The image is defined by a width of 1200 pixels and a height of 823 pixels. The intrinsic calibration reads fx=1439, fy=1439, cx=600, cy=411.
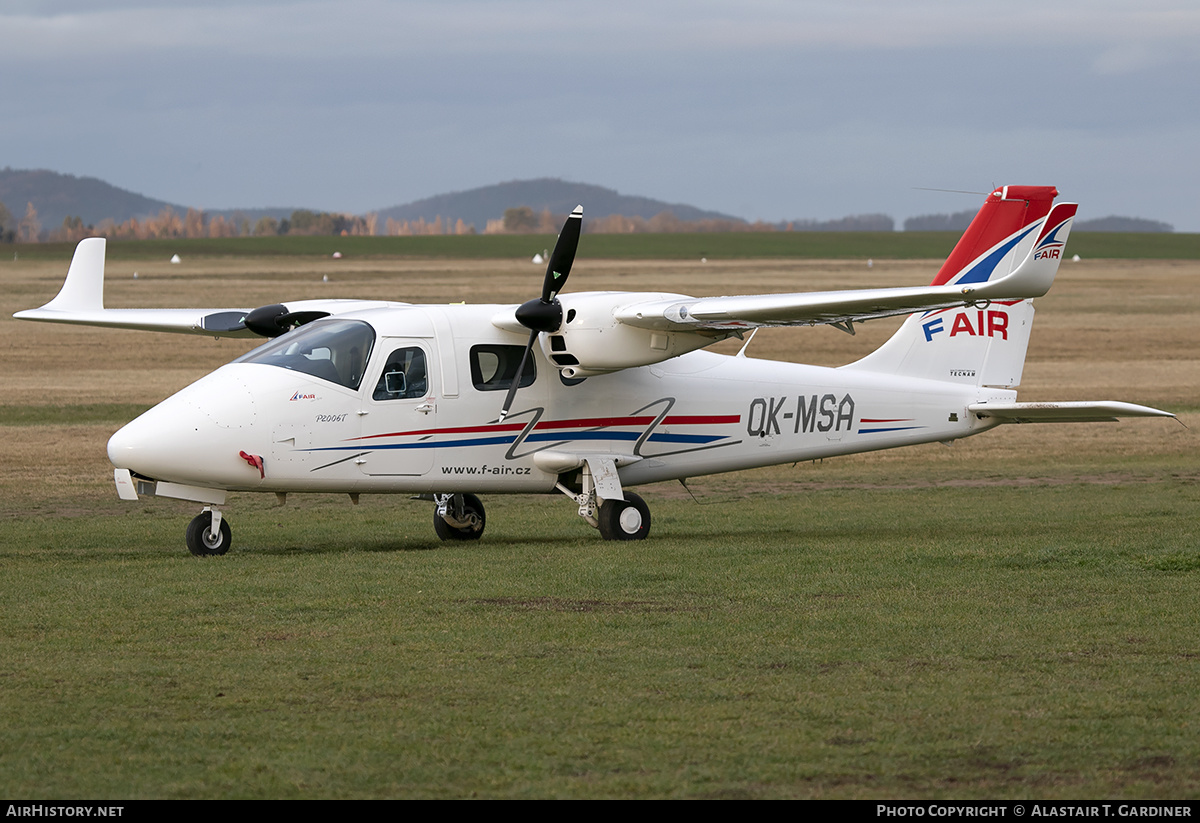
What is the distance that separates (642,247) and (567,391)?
96221 millimetres

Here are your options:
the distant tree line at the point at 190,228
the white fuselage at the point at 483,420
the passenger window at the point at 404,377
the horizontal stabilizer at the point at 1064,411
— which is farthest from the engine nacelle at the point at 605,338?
the distant tree line at the point at 190,228

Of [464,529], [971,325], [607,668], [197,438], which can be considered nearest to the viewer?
[607,668]

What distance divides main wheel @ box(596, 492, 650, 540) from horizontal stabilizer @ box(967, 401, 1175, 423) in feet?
16.5

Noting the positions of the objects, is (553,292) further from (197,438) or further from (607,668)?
(607,668)

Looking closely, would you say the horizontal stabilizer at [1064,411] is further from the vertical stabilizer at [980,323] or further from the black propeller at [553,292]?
the black propeller at [553,292]

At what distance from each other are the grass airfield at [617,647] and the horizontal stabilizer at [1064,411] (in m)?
1.36

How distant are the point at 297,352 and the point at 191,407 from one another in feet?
4.33

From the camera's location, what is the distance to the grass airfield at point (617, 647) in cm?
702

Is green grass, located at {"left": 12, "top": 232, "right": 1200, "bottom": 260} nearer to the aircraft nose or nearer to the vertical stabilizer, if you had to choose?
the vertical stabilizer

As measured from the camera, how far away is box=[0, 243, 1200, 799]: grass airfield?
7.02 meters

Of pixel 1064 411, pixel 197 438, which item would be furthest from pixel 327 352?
pixel 1064 411

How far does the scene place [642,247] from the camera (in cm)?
11212
